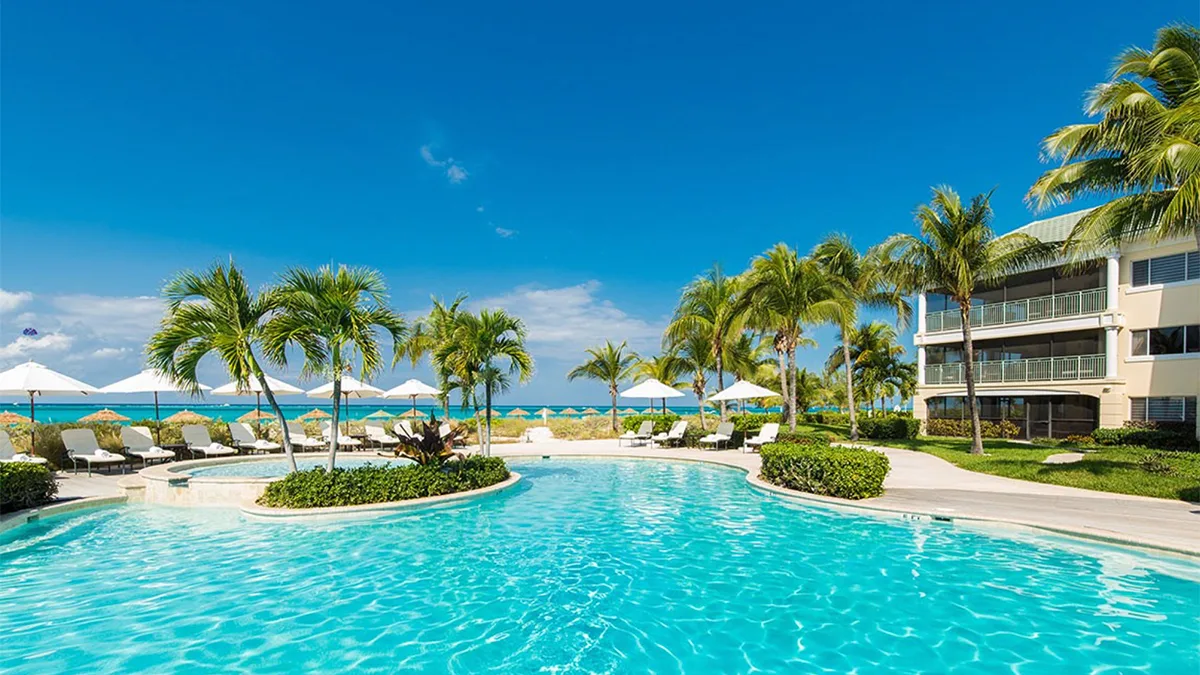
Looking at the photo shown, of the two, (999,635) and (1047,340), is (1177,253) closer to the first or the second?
(1047,340)

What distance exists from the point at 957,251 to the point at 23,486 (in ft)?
77.8

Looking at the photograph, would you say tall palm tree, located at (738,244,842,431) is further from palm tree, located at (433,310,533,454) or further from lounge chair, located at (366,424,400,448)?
lounge chair, located at (366,424,400,448)

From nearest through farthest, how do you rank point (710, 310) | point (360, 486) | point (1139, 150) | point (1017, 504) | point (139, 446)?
1. point (1017, 504)
2. point (360, 486)
3. point (1139, 150)
4. point (139, 446)
5. point (710, 310)

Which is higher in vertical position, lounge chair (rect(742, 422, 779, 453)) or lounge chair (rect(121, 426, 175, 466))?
lounge chair (rect(121, 426, 175, 466))

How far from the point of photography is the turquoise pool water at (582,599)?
486cm

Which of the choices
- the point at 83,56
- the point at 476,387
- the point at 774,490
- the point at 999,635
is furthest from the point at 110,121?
the point at 999,635

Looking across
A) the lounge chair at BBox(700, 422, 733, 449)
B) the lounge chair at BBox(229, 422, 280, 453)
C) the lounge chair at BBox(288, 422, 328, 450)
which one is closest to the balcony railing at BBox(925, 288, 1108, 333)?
the lounge chair at BBox(700, 422, 733, 449)

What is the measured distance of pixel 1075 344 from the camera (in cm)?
2327

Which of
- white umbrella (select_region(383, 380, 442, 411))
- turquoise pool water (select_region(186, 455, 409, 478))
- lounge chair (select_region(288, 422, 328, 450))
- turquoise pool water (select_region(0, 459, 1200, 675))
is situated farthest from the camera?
white umbrella (select_region(383, 380, 442, 411))

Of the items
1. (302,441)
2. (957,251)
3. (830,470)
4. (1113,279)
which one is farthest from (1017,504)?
(302,441)

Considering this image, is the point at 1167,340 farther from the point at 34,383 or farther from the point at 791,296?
the point at 34,383

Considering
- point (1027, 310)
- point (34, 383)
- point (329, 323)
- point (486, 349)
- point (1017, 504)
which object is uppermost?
point (1027, 310)

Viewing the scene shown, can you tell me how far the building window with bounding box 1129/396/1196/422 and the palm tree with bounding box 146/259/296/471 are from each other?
28420mm

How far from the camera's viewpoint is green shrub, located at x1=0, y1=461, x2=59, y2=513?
31.6 feet
